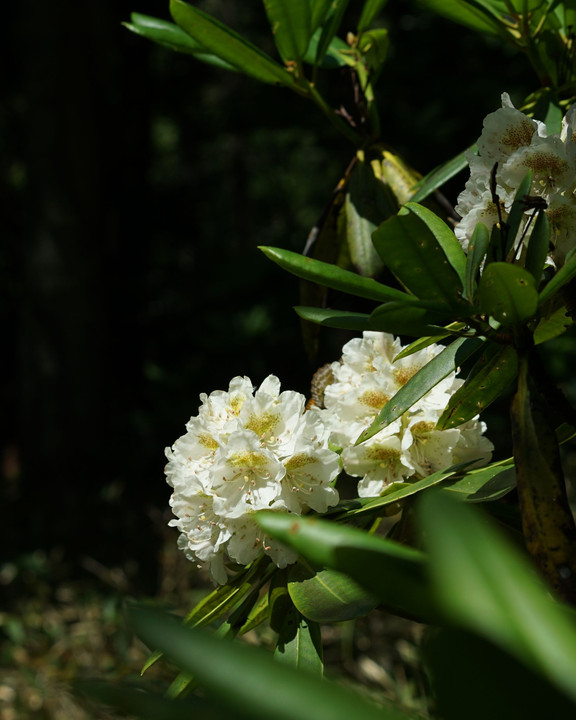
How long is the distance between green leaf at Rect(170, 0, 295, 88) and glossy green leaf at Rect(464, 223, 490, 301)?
0.46 meters

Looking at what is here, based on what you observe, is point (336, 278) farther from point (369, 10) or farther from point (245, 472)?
point (369, 10)

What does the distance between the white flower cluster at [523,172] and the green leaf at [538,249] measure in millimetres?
44

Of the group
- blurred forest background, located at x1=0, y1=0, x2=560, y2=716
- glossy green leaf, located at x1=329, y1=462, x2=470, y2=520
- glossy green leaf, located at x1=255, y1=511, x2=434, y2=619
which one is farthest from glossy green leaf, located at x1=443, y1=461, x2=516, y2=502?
blurred forest background, located at x1=0, y1=0, x2=560, y2=716

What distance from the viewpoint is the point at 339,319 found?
22.1 inches

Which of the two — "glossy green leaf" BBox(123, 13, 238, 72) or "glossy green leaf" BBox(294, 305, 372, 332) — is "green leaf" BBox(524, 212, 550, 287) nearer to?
"glossy green leaf" BBox(294, 305, 372, 332)

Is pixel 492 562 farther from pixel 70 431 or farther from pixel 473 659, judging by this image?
pixel 70 431

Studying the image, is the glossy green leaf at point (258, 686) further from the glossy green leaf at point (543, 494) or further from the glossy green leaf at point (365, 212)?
the glossy green leaf at point (365, 212)

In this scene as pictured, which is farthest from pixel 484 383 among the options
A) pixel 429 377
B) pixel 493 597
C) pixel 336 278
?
pixel 493 597

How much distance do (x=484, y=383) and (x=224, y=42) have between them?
52cm

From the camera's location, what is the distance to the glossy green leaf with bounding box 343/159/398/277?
2.95ft

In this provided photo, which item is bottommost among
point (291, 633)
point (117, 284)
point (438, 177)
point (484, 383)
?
point (117, 284)

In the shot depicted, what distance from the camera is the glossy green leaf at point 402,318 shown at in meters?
0.49

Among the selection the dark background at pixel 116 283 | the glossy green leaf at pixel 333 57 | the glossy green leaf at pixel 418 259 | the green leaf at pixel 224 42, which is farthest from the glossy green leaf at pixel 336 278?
the dark background at pixel 116 283

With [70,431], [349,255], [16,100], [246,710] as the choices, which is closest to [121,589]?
[70,431]
